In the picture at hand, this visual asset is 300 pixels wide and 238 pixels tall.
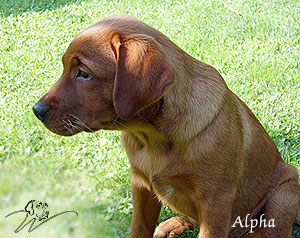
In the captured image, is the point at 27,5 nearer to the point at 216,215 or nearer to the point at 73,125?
the point at 73,125

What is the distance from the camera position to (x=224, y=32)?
242 inches

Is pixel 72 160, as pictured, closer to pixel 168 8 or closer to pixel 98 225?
pixel 98 225

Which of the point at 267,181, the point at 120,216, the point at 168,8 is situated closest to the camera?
the point at 267,181

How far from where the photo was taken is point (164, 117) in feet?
8.59

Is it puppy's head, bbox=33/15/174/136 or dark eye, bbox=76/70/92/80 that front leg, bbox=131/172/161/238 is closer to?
puppy's head, bbox=33/15/174/136

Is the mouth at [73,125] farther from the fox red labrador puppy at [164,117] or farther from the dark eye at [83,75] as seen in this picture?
the dark eye at [83,75]

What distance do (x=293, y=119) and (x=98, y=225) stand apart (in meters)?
2.85

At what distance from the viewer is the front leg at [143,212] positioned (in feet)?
10.3

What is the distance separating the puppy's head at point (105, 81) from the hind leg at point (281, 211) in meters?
1.28

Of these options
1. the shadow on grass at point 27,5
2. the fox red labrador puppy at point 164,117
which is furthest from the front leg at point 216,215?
the shadow on grass at point 27,5

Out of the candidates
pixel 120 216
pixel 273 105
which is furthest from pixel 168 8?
pixel 120 216

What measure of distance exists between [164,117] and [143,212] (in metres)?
0.88

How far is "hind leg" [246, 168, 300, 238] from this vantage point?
121 inches

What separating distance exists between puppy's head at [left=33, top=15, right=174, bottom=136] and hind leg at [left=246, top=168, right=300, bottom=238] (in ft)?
4.20
